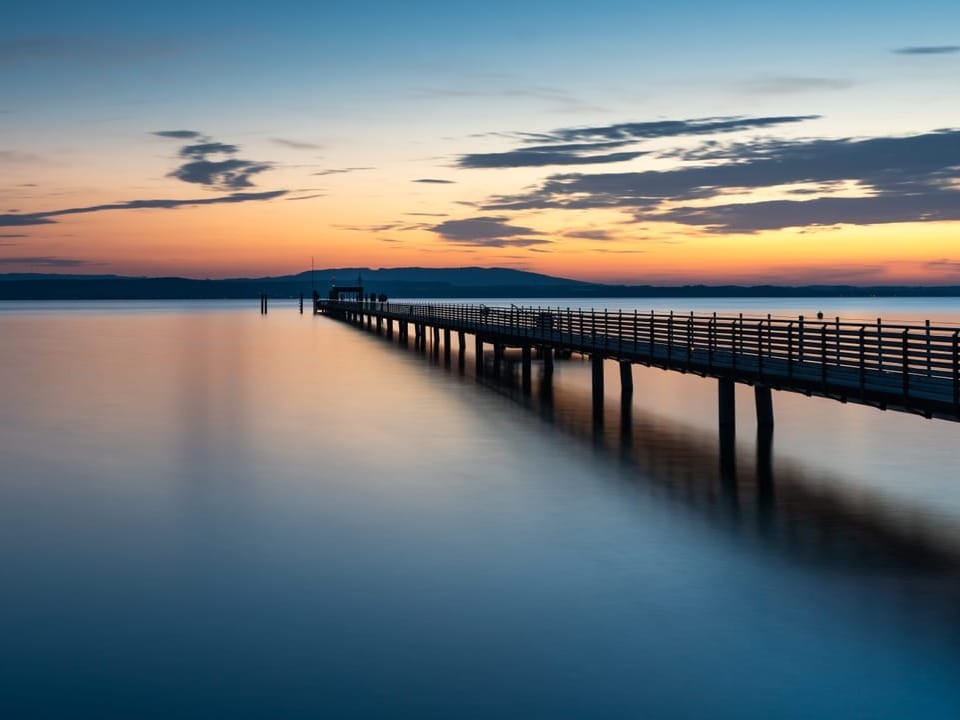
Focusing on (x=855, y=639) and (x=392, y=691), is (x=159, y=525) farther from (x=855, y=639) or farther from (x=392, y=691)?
(x=855, y=639)

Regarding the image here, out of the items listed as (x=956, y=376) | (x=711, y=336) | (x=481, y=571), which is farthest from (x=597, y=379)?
(x=481, y=571)

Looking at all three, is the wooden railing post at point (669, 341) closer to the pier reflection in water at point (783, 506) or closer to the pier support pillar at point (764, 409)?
the pier reflection in water at point (783, 506)

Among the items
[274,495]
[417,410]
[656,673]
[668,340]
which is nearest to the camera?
[656,673]

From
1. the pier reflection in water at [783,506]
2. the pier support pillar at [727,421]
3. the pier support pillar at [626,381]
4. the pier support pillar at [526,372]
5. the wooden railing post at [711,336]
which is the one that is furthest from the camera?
the pier support pillar at [526,372]

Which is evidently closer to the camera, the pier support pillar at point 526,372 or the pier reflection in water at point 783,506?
the pier reflection in water at point 783,506

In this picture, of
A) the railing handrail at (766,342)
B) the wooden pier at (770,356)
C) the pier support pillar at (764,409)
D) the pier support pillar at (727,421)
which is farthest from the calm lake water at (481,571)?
the railing handrail at (766,342)

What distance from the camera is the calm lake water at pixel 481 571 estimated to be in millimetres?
12062

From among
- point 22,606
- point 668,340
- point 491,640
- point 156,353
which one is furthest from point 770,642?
point 156,353

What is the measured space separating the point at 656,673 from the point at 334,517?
1030 cm

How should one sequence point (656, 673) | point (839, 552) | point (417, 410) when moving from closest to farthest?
point (656, 673) → point (839, 552) → point (417, 410)

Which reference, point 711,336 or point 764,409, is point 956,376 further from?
point 711,336

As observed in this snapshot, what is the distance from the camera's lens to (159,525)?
21.2 meters

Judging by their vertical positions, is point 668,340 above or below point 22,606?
above

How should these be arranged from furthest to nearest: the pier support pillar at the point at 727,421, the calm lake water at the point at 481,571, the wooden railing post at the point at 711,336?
the wooden railing post at the point at 711,336, the pier support pillar at the point at 727,421, the calm lake water at the point at 481,571
